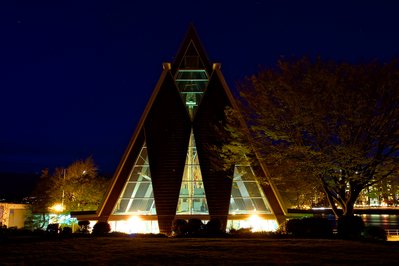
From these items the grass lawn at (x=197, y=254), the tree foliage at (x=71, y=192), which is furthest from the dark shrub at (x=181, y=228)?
the tree foliage at (x=71, y=192)

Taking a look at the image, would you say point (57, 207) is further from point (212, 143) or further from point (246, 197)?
point (246, 197)

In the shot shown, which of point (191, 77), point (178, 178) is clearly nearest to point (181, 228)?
point (178, 178)

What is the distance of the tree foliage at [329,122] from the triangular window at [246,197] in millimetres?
8423

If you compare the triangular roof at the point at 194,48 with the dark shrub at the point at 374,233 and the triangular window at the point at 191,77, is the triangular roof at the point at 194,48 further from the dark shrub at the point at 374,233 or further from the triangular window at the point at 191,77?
the dark shrub at the point at 374,233

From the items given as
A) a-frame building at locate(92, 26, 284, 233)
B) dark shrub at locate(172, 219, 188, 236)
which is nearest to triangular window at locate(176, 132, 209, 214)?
a-frame building at locate(92, 26, 284, 233)

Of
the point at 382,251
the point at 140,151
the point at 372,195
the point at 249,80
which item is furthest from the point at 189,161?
the point at 382,251

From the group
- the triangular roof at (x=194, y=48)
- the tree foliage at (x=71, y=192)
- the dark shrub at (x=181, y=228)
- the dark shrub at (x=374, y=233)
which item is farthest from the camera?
the tree foliage at (x=71, y=192)

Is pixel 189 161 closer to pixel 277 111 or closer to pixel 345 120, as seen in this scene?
pixel 277 111

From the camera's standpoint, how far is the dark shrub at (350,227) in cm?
2038

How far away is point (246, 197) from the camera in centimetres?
3059

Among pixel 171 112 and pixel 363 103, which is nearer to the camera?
pixel 363 103

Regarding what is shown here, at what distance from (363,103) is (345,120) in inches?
45.0

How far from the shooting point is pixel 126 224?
29.9m

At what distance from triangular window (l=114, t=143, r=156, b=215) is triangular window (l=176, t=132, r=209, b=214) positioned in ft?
7.08
